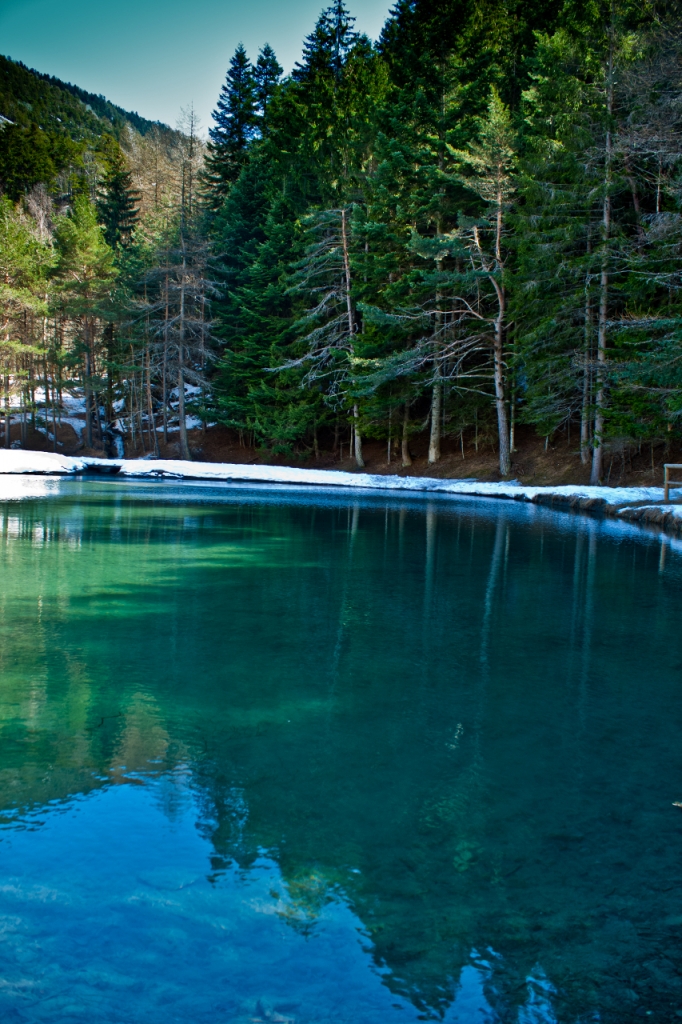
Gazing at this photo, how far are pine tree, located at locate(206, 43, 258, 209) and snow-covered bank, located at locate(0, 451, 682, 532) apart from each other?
25852mm

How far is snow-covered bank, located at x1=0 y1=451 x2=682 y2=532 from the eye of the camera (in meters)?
16.5

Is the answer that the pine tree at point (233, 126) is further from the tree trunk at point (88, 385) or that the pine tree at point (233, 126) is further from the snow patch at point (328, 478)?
the snow patch at point (328, 478)

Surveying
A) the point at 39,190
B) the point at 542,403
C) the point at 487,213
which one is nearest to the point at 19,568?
the point at 542,403

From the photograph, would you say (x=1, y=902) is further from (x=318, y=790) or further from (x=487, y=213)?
(x=487, y=213)

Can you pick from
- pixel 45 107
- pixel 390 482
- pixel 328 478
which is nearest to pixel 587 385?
pixel 390 482

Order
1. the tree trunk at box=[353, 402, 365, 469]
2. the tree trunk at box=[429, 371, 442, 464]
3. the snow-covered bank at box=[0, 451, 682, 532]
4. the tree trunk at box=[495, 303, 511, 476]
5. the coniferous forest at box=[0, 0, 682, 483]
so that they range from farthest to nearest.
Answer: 1. the tree trunk at box=[353, 402, 365, 469]
2. the tree trunk at box=[429, 371, 442, 464]
3. the tree trunk at box=[495, 303, 511, 476]
4. the coniferous forest at box=[0, 0, 682, 483]
5. the snow-covered bank at box=[0, 451, 682, 532]

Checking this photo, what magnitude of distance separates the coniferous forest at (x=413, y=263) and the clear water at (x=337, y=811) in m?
12.8

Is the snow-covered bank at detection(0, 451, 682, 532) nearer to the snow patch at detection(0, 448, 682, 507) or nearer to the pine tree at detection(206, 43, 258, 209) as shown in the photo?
the snow patch at detection(0, 448, 682, 507)

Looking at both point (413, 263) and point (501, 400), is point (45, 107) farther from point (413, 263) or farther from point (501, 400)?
point (501, 400)

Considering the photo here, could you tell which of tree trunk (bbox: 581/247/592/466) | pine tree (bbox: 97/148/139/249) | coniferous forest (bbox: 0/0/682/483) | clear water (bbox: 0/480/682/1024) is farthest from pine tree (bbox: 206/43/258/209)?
clear water (bbox: 0/480/682/1024)

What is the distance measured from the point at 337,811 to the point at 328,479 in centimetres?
2528

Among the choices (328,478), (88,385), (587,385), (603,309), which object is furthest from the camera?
(88,385)

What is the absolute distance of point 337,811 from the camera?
9.62ft

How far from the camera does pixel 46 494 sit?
1944cm
